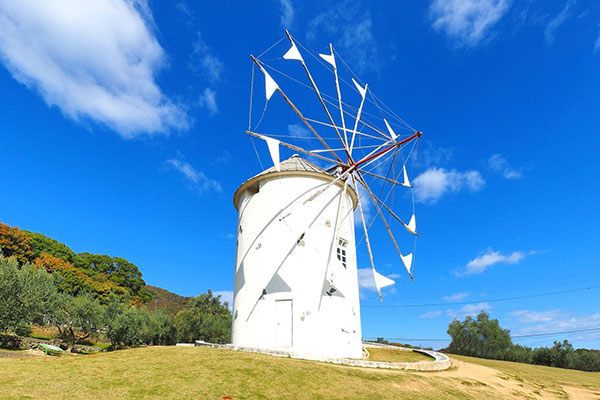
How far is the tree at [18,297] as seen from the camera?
21.0 metres

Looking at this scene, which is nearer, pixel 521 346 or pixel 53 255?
pixel 521 346

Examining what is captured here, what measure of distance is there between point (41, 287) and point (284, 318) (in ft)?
62.2

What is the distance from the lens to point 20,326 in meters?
21.9

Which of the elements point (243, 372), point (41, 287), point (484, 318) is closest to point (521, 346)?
point (484, 318)

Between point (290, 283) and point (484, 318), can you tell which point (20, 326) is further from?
point (484, 318)

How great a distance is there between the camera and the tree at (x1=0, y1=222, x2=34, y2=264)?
48.4 m

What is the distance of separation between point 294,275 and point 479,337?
37926 millimetres

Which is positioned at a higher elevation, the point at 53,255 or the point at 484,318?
the point at 53,255

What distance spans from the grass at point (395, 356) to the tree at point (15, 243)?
52220mm

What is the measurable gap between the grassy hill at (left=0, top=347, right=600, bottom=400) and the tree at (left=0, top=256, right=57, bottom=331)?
12819 millimetres

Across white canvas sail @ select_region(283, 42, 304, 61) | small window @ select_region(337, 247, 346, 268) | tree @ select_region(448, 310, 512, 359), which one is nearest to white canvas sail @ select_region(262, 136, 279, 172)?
white canvas sail @ select_region(283, 42, 304, 61)

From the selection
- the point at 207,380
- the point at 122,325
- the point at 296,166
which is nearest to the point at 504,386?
the point at 207,380

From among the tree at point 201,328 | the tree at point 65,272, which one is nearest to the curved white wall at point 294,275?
the tree at point 201,328

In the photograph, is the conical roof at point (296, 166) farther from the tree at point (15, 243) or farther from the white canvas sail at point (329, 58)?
the tree at point (15, 243)
